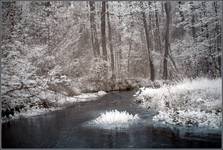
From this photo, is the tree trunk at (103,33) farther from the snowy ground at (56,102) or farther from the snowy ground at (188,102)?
the snowy ground at (188,102)

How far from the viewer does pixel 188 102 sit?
6.66 m

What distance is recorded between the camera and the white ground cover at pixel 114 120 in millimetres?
6491

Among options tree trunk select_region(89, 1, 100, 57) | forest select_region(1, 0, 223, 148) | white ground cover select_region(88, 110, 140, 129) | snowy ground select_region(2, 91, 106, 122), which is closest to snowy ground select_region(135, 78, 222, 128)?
forest select_region(1, 0, 223, 148)

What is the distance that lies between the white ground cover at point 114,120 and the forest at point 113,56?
0.53 m

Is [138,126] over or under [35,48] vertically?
under

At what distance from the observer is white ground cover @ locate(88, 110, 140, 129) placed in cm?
649

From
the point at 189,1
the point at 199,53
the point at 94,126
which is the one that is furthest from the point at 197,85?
the point at 94,126

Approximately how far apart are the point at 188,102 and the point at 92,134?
1964 millimetres

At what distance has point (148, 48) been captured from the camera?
334 inches

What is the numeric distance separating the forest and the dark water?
0.98 ft

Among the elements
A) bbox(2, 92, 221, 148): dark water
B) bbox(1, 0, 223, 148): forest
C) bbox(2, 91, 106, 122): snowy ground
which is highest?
bbox(1, 0, 223, 148): forest

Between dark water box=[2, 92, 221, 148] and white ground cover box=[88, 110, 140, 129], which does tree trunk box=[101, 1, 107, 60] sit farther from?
white ground cover box=[88, 110, 140, 129]

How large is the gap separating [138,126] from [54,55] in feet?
8.99

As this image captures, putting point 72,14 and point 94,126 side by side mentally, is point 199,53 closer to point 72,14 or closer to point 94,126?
point 94,126
